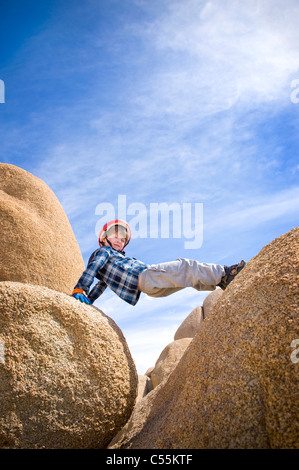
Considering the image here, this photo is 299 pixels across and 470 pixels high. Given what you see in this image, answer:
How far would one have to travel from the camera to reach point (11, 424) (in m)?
2.78

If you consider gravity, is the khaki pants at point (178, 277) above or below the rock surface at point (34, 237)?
below

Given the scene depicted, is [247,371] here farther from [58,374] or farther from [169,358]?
[169,358]

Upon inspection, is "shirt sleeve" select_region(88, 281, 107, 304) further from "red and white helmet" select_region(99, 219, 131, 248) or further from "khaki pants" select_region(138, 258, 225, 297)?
"red and white helmet" select_region(99, 219, 131, 248)

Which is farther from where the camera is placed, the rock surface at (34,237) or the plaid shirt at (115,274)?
the rock surface at (34,237)

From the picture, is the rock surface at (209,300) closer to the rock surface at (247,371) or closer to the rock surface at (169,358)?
the rock surface at (169,358)

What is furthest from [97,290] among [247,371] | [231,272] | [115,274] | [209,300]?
[209,300]

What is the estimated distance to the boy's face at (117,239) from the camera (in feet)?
16.2

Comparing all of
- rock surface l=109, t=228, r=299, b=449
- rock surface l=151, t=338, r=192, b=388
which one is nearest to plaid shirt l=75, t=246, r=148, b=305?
rock surface l=109, t=228, r=299, b=449

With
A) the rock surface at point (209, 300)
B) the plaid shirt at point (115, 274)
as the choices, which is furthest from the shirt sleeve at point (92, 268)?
the rock surface at point (209, 300)

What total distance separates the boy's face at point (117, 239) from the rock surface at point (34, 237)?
A: 63cm

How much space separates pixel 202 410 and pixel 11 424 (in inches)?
56.0

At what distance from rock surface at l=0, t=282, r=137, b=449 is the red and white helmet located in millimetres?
1743
